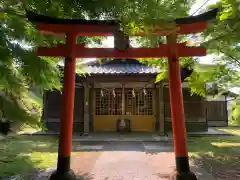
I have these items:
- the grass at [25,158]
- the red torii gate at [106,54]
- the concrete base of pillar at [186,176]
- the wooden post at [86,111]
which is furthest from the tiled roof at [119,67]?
the concrete base of pillar at [186,176]

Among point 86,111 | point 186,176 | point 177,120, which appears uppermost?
point 86,111

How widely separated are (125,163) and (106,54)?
298 cm

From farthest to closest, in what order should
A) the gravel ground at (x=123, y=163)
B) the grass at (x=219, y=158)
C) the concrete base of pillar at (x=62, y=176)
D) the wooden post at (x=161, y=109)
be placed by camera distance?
the wooden post at (x=161, y=109), the grass at (x=219, y=158), the gravel ground at (x=123, y=163), the concrete base of pillar at (x=62, y=176)

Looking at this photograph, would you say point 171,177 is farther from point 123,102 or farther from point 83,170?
point 123,102

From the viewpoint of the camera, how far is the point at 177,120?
4.96m

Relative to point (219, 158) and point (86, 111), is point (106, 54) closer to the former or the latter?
point (219, 158)

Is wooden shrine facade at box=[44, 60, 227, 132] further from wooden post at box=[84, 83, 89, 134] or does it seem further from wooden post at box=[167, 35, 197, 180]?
wooden post at box=[167, 35, 197, 180]

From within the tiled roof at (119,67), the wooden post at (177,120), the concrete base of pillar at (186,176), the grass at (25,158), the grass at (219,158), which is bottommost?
the grass at (219,158)

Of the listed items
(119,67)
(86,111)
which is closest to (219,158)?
(86,111)

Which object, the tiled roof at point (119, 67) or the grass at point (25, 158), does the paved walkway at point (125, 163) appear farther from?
the tiled roof at point (119, 67)

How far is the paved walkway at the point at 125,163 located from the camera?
5238mm

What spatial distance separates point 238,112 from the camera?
18.2ft

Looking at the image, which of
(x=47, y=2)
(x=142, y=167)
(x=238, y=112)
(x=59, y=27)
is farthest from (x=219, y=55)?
(x=47, y=2)

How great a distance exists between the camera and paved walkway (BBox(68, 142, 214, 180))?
5.24 metres
